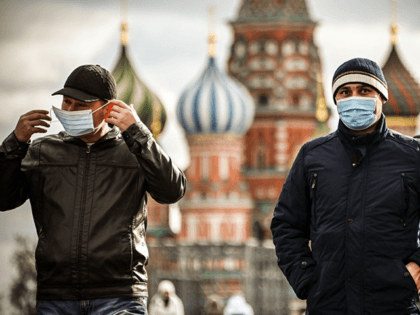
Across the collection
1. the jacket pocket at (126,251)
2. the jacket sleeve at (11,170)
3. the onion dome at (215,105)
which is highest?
the onion dome at (215,105)

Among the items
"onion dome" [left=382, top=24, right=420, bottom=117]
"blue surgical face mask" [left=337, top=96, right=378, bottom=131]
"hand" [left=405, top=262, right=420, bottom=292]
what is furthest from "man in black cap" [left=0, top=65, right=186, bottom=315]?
"onion dome" [left=382, top=24, right=420, bottom=117]

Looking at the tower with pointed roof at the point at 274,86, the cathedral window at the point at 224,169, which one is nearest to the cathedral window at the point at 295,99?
the tower with pointed roof at the point at 274,86

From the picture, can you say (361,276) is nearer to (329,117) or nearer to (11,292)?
(11,292)

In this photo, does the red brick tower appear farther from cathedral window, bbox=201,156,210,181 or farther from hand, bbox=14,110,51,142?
hand, bbox=14,110,51,142

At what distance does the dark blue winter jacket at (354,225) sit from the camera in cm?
427

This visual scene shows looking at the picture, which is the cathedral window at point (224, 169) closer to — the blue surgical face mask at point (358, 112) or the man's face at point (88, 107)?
the man's face at point (88, 107)

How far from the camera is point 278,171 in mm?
43312

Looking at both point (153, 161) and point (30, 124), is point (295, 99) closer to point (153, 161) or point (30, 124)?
point (30, 124)

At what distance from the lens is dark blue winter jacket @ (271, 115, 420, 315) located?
4.27m

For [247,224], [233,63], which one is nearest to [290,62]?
[233,63]

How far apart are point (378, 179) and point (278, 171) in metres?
39.0

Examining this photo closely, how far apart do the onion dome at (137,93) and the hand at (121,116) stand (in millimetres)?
37680

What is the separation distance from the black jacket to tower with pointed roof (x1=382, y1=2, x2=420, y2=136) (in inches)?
1575

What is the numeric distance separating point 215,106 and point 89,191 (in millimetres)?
38493
